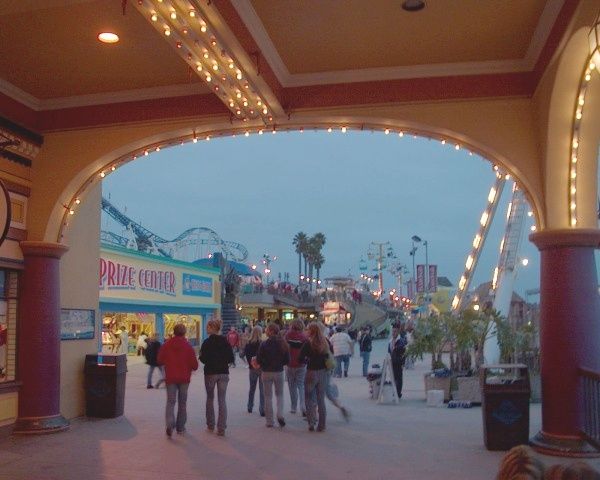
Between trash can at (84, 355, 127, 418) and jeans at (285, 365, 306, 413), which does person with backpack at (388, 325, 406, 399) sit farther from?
trash can at (84, 355, 127, 418)

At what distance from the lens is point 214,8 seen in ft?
20.5

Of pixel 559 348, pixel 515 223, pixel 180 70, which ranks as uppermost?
pixel 180 70

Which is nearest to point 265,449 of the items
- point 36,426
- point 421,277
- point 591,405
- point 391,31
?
point 36,426

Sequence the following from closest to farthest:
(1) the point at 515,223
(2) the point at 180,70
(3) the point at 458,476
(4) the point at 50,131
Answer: (3) the point at 458,476 → (2) the point at 180,70 → (4) the point at 50,131 → (1) the point at 515,223

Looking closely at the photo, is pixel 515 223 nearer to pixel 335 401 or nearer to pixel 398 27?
pixel 335 401

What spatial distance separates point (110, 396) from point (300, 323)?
3.13m

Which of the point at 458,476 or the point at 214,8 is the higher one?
the point at 214,8

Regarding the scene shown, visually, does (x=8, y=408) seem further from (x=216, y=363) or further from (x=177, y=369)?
(x=216, y=363)

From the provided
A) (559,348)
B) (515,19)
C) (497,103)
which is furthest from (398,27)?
(559,348)

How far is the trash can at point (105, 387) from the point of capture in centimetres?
1095

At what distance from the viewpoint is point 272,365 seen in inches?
393

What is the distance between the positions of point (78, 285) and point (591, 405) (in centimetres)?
765

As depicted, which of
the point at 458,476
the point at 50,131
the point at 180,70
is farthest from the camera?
the point at 50,131

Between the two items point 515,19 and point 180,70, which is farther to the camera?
point 180,70
